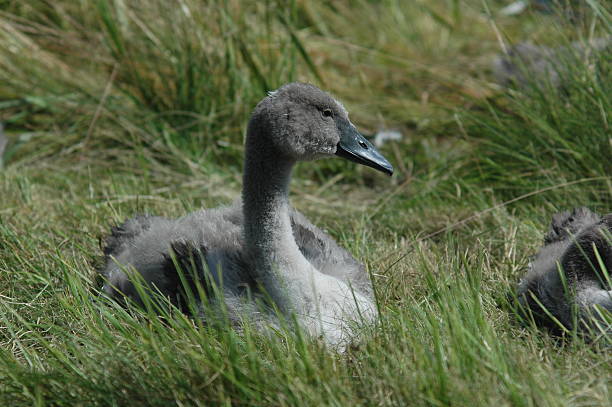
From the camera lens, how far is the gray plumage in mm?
2988

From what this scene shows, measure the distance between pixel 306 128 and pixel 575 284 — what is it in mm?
1230

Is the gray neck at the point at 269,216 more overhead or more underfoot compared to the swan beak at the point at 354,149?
more underfoot

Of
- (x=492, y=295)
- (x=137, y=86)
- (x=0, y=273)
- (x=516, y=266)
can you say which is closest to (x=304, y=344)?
(x=492, y=295)

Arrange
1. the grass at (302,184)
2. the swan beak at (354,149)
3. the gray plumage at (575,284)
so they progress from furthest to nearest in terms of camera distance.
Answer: the swan beak at (354,149) < the gray plumage at (575,284) < the grass at (302,184)

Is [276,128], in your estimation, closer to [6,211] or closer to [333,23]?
[6,211]

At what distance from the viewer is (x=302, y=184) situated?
5.44 metres

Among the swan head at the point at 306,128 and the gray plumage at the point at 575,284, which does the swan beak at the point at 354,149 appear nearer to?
the swan head at the point at 306,128

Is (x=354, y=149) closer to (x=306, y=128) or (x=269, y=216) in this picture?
(x=306, y=128)

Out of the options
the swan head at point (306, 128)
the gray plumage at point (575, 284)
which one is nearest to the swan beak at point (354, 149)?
the swan head at point (306, 128)

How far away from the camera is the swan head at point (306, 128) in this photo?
3.05 metres

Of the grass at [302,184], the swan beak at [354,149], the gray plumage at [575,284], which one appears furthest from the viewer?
the swan beak at [354,149]

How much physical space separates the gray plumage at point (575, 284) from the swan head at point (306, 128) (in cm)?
78

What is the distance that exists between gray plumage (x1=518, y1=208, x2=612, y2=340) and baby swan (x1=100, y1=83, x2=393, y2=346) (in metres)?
0.68

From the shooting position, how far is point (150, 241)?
142 inches
